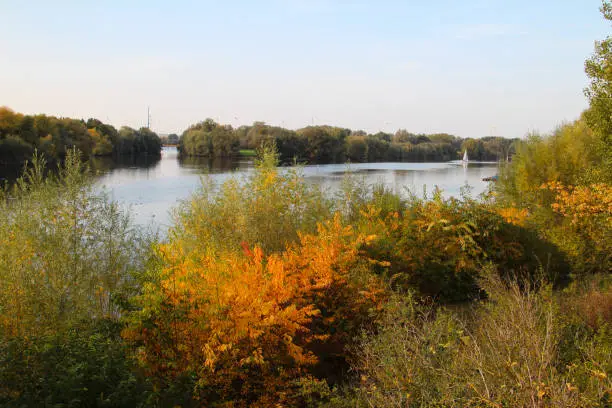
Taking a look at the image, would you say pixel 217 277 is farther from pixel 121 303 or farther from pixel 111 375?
pixel 111 375

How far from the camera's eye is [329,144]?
62.1 m

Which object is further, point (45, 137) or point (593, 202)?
point (45, 137)

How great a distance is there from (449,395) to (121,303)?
11.7 feet

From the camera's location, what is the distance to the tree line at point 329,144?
58719mm

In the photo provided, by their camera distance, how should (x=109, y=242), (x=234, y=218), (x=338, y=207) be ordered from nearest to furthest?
(x=109, y=242) < (x=234, y=218) < (x=338, y=207)

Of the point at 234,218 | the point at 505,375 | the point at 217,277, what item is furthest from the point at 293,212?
the point at 505,375

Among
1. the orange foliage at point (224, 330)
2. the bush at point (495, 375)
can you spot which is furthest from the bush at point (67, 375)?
the bush at point (495, 375)

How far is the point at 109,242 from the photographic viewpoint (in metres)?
8.68

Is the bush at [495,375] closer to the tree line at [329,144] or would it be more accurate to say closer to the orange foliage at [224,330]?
the orange foliage at [224,330]

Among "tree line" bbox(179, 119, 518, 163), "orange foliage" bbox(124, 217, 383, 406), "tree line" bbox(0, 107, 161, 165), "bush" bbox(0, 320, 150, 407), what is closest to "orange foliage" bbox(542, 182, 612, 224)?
"orange foliage" bbox(124, 217, 383, 406)

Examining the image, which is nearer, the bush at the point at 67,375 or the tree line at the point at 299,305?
the bush at the point at 67,375

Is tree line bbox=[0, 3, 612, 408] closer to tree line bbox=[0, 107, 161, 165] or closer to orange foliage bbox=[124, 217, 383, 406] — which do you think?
orange foliage bbox=[124, 217, 383, 406]

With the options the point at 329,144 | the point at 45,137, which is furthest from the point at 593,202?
the point at 329,144

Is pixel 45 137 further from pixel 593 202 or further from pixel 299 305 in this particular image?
pixel 593 202
